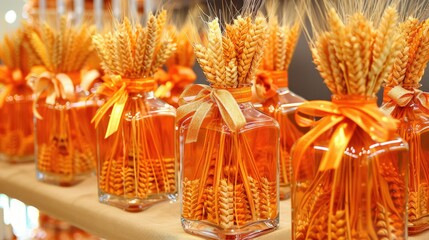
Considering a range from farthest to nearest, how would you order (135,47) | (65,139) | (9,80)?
(9,80), (65,139), (135,47)

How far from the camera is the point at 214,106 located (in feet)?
Answer: 4.05

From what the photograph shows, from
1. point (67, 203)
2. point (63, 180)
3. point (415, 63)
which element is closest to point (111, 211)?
point (67, 203)

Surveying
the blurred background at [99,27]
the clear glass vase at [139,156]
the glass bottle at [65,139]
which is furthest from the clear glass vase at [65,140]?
the clear glass vase at [139,156]

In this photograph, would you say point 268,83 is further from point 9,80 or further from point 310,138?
point 9,80

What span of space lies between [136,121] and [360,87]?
0.59 m

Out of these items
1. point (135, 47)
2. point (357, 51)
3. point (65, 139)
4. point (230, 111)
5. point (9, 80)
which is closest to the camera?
point (357, 51)

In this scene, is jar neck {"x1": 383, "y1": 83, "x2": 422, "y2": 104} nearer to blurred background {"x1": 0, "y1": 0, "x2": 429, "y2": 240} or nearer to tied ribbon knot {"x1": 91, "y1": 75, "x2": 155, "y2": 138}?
blurred background {"x1": 0, "y1": 0, "x2": 429, "y2": 240}

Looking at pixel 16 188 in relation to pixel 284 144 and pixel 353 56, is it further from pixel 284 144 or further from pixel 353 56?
pixel 353 56

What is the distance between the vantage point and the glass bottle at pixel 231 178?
1.20 metres

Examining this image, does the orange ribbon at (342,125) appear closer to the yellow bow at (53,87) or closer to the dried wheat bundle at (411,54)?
the dried wheat bundle at (411,54)

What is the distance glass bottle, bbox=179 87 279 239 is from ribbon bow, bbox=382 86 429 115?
23 cm

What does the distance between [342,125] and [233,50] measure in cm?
28

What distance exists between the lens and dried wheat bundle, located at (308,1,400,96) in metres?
1.00

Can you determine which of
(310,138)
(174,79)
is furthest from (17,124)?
(310,138)
